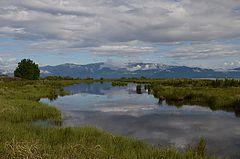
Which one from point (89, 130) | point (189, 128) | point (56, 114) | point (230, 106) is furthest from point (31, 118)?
point (230, 106)

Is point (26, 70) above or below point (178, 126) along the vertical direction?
above

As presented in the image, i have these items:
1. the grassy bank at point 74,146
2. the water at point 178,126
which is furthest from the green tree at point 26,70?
the grassy bank at point 74,146

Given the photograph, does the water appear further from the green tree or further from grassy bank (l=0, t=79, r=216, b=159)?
the green tree

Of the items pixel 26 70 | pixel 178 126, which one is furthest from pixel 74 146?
pixel 26 70

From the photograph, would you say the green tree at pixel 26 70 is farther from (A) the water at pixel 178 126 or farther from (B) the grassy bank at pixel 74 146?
(B) the grassy bank at pixel 74 146

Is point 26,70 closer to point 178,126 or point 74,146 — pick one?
point 178,126

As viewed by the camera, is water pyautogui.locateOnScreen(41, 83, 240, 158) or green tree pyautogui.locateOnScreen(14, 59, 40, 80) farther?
green tree pyautogui.locateOnScreen(14, 59, 40, 80)

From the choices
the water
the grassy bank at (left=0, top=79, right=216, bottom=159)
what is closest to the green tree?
the water

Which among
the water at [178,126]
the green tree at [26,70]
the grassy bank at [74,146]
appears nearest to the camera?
the grassy bank at [74,146]

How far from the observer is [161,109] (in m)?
43.8

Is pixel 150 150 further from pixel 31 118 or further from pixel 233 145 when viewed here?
pixel 31 118

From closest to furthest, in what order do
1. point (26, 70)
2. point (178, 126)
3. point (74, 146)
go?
point (74, 146) → point (178, 126) → point (26, 70)

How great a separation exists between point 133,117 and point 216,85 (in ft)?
125

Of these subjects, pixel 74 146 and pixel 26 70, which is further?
pixel 26 70
